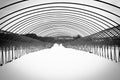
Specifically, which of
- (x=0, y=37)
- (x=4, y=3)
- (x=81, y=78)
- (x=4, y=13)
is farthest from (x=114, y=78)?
(x=4, y=13)

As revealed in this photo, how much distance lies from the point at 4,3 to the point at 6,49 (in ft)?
24.0

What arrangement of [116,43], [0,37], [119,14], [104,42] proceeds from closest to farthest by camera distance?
[0,37], [116,43], [104,42], [119,14]

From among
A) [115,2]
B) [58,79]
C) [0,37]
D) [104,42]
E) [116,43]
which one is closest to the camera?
[58,79]

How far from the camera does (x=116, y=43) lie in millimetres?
10461

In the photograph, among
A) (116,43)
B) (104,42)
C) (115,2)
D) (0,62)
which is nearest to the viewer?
(0,62)

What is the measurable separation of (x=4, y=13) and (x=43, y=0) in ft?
13.5

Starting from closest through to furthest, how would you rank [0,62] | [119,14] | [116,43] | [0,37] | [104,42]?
[0,37] → [0,62] → [116,43] → [104,42] → [119,14]

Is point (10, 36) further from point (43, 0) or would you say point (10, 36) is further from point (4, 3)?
point (43, 0)

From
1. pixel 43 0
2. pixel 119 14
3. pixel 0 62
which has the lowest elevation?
pixel 0 62

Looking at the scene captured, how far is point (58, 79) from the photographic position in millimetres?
5887

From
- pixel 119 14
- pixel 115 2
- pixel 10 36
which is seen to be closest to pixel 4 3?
pixel 10 36

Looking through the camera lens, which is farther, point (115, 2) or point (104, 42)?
point (115, 2)

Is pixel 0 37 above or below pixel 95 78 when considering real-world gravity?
above

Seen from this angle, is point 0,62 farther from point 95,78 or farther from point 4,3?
point 4,3
